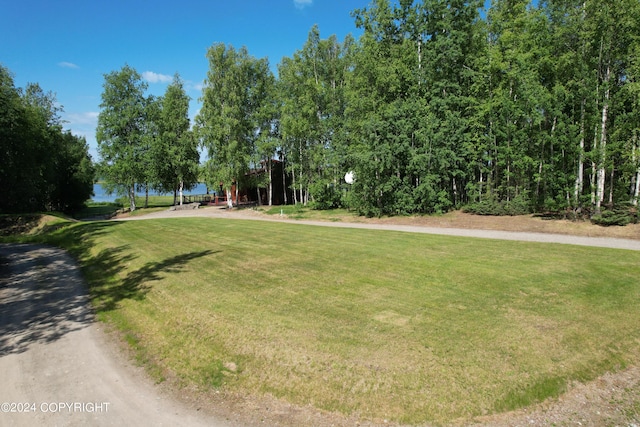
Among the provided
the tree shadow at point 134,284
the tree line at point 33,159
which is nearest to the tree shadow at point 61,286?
the tree shadow at point 134,284

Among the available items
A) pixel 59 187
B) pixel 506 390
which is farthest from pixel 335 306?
pixel 59 187

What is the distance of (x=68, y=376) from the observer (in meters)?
4.58

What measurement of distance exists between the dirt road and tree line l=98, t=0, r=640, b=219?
17.8 m

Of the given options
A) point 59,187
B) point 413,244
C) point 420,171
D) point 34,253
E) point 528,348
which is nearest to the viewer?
point 528,348

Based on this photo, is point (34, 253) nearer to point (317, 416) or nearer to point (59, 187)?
point (317, 416)

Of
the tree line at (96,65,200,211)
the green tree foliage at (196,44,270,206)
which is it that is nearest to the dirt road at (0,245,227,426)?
the green tree foliage at (196,44,270,206)

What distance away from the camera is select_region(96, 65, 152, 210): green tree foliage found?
36.0 meters

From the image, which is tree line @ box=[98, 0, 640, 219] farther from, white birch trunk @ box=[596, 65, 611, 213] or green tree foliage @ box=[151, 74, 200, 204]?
green tree foliage @ box=[151, 74, 200, 204]

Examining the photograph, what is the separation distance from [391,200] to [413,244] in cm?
1040

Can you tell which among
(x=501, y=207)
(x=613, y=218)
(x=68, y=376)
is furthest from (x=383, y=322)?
(x=501, y=207)

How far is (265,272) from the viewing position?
872 centimetres

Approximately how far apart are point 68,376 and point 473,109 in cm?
2467

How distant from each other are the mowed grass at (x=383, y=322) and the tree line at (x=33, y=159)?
1978 cm

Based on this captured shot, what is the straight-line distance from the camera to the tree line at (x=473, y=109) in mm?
15906
